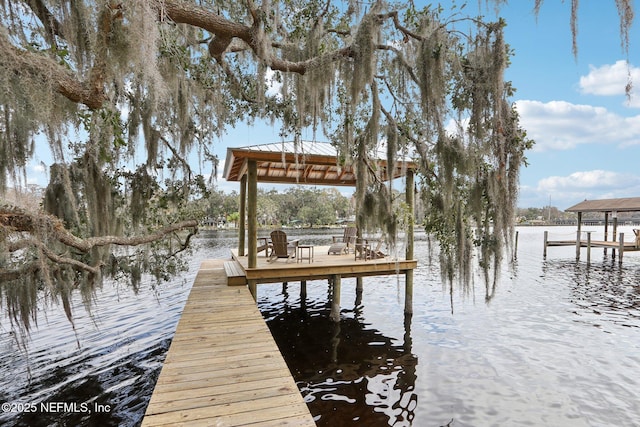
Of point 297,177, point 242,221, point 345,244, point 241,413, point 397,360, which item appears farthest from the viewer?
point 242,221

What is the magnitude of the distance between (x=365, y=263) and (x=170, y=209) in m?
4.55

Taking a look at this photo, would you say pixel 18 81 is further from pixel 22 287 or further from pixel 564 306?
pixel 564 306

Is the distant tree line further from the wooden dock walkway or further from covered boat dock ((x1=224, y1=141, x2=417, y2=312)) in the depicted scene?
the wooden dock walkway

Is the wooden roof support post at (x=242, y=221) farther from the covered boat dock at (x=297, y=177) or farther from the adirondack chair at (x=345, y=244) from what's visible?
the adirondack chair at (x=345, y=244)

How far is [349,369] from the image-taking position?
5211 mm

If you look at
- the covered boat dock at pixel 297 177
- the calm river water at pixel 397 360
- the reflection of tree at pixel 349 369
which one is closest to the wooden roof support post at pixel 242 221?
the covered boat dock at pixel 297 177

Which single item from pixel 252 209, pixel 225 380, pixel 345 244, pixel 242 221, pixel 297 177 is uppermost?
pixel 297 177

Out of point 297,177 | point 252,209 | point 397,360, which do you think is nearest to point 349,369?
point 397,360

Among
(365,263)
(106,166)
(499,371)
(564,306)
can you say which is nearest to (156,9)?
(106,166)

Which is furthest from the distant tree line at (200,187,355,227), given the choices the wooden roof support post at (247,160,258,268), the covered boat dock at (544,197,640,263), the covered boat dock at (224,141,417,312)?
the wooden roof support post at (247,160,258,268)

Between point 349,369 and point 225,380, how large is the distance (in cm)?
294

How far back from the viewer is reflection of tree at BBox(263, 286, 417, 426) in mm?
4074

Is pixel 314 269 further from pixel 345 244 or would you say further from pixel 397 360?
pixel 345 244

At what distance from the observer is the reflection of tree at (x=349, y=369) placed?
407 cm
